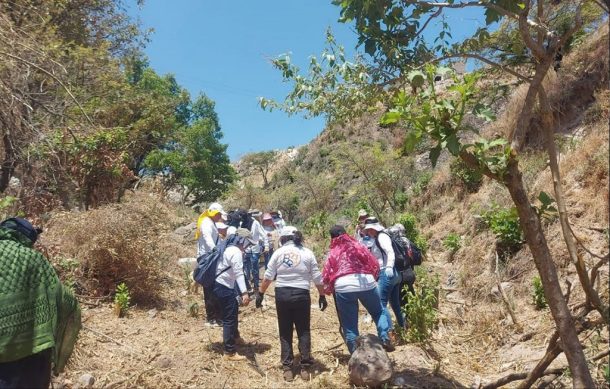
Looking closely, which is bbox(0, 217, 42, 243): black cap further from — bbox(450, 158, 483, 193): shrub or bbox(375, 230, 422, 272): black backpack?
bbox(450, 158, 483, 193): shrub

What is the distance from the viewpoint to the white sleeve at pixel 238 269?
5.77 meters

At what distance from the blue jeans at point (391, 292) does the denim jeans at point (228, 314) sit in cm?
184

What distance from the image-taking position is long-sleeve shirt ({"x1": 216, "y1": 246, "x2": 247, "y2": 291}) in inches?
228

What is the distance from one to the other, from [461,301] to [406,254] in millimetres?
2328

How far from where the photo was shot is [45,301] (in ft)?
10.3

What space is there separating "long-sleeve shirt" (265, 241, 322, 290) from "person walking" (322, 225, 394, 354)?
0.22 meters

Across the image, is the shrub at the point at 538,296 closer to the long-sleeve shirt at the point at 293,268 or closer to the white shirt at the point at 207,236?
the long-sleeve shirt at the point at 293,268

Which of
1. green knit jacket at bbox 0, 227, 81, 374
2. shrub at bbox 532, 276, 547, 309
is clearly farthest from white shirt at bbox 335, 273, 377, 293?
green knit jacket at bbox 0, 227, 81, 374

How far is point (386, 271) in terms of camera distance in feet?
20.1

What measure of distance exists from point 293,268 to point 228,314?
44.9 inches

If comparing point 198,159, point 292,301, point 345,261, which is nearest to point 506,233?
point 345,261

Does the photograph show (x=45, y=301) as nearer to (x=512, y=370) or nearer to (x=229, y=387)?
(x=229, y=387)

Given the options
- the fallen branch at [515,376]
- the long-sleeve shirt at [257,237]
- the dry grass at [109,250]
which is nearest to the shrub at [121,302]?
the dry grass at [109,250]

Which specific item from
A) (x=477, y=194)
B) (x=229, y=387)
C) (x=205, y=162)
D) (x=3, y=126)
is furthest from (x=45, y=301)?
(x=205, y=162)
